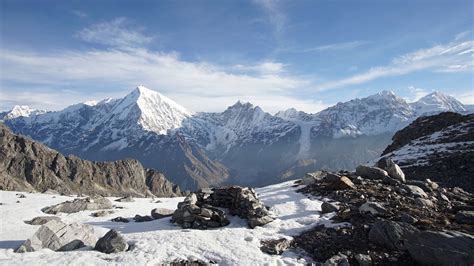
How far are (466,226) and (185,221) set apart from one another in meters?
19.0

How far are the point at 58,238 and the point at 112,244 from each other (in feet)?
12.1

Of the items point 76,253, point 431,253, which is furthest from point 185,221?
point 431,253

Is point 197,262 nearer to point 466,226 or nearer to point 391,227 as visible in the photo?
point 391,227

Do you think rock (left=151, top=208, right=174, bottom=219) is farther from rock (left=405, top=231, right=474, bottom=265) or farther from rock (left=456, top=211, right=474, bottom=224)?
rock (left=456, top=211, right=474, bottom=224)

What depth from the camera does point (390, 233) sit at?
949 inches

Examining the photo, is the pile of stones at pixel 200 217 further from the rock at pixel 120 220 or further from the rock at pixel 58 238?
the rock at pixel 58 238

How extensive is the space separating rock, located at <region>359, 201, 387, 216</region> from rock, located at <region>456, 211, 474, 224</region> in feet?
16.0

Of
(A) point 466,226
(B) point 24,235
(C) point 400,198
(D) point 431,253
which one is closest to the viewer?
(D) point 431,253

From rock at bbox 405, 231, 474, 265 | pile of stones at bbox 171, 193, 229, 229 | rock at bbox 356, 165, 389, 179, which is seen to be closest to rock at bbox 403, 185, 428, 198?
rock at bbox 356, 165, 389, 179

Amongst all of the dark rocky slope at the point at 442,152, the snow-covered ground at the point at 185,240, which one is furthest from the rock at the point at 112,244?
the dark rocky slope at the point at 442,152

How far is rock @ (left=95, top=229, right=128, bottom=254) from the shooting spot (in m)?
23.6

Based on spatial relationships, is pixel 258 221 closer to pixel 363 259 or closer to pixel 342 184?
pixel 363 259

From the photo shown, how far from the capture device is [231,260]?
22.9 meters

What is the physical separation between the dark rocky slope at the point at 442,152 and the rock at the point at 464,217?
66.3 ft
